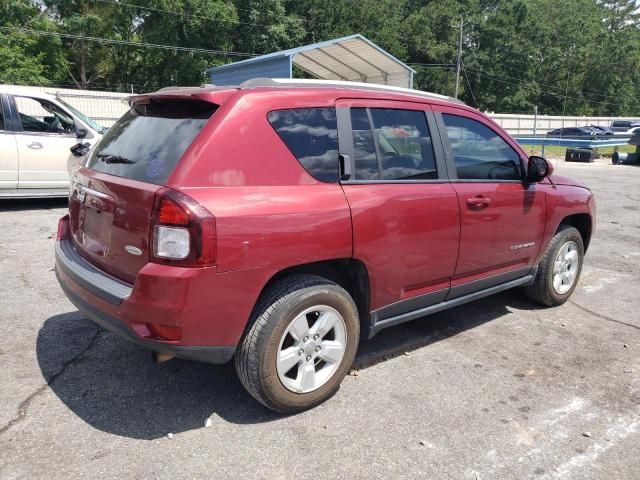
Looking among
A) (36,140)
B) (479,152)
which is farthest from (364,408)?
(36,140)

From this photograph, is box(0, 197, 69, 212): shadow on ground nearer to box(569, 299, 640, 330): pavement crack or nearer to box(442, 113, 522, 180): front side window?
box(442, 113, 522, 180): front side window

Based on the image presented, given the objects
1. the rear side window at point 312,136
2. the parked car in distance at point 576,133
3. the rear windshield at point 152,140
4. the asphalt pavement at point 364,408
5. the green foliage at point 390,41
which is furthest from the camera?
the green foliage at point 390,41

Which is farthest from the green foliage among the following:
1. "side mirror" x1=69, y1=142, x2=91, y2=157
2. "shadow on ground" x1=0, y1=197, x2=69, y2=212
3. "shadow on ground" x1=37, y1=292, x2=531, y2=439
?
"shadow on ground" x1=37, y1=292, x2=531, y2=439

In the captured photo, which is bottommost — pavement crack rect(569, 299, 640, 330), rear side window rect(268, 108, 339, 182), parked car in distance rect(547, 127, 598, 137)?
pavement crack rect(569, 299, 640, 330)

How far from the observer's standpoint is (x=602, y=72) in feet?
238

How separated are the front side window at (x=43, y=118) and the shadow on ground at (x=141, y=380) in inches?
203

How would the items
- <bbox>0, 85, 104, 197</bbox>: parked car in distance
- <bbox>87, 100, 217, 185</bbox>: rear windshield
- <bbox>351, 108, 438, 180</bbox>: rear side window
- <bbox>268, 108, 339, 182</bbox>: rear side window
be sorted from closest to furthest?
<bbox>87, 100, 217, 185</bbox>: rear windshield → <bbox>268, 108, 339, 182</bbox>: rear side window → <bbox>351, 108, 438, 180</bbox>: rear side window → <bbox>0, 85, 104, 197</bbox>: parked car in distance

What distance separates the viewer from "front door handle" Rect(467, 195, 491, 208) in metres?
3.76

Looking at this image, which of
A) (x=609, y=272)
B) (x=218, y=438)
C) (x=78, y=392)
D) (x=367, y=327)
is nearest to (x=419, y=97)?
(x=367, y=327)

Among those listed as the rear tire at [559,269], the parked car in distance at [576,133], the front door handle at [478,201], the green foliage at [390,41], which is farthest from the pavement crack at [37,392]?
the parked car in distance at [576,133]

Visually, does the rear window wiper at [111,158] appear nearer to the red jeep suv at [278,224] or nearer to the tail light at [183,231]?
the red jeep suv at [278,224]

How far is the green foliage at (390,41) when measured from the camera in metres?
40.3

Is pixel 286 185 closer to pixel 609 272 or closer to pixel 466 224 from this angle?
pixel 466 224

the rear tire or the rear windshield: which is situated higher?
the rear windshield
